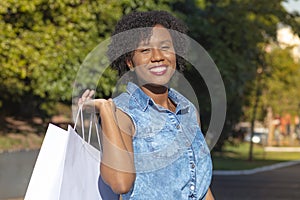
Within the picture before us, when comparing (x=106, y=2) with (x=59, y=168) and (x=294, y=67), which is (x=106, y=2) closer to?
(x=59, y=168)

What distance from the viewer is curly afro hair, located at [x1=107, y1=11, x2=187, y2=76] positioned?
3636 mm

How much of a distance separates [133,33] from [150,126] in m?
0.43

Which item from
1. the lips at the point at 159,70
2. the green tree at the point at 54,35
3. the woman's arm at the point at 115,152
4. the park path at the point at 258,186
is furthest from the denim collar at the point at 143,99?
the park path at the point at 258,186

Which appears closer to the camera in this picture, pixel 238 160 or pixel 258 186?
pixel 258 186

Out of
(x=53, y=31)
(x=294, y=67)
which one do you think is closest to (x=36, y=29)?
(x=53, y=31)

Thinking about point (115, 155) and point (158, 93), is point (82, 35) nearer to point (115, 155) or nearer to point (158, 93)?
point (158, 93)

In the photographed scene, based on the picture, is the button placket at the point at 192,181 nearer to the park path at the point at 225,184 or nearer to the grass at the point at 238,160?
the park path at the point at 225,184

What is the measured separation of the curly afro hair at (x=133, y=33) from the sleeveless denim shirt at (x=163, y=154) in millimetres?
163

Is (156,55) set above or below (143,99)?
above

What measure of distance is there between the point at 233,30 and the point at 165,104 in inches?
643

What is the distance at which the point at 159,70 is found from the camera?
11.6ft

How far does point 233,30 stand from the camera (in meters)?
19.8

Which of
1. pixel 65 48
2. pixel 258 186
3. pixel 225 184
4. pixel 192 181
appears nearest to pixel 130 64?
pixel 192 181

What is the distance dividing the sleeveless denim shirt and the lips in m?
0.10
